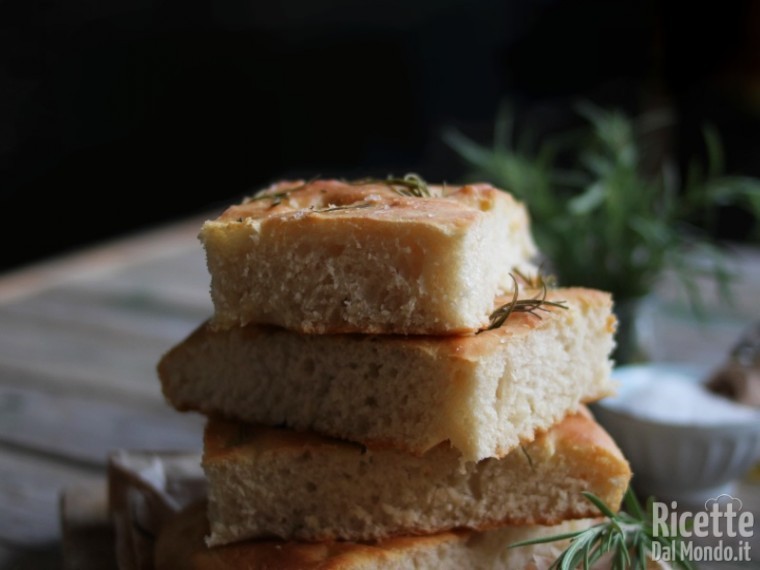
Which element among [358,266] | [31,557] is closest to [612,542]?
[358,266]

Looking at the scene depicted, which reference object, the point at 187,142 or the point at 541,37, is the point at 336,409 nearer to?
the point at 187,142

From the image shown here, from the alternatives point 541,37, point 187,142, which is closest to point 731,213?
point 541,37

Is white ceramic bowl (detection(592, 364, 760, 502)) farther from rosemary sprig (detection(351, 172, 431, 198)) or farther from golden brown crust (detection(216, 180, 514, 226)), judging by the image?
rosemary sprig (detection(351, 172, 431, 198))

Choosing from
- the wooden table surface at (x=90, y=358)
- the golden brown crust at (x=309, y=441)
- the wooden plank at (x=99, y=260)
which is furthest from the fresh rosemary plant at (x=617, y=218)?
the wooden plank at (x=99, y=260)

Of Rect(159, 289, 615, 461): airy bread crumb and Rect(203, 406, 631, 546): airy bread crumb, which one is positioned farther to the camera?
Rect(203, 406, 631, 546): airy bread crumb

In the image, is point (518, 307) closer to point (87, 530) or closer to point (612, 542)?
point (612, 542)

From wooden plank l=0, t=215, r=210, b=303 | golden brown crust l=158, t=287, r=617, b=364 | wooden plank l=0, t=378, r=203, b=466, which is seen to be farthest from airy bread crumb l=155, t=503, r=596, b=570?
wooden plank l=0, t=215, r=210, b=303

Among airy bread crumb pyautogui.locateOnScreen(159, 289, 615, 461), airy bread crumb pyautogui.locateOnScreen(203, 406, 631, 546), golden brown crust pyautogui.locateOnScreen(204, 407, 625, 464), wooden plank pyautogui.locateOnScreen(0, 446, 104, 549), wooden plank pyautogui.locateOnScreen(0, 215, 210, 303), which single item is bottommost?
wooden plank pyautogui.locateOnScreen(0, 215, 210, 303)
